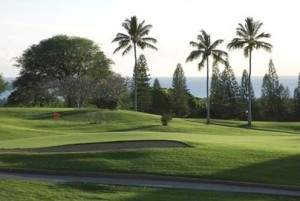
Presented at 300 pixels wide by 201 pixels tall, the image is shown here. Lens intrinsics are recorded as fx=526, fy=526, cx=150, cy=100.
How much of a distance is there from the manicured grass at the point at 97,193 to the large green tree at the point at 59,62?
7760 cm

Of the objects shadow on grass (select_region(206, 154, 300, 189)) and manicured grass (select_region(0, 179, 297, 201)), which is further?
shadow on grass (select_region(206, 154, 300, 189))

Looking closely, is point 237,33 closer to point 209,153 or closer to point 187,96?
point 209,153

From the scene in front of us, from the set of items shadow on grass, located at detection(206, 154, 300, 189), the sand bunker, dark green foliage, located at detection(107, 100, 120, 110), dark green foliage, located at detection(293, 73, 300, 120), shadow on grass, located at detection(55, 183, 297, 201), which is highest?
dark green foliage, located at detection(293, 73, 300, 120)

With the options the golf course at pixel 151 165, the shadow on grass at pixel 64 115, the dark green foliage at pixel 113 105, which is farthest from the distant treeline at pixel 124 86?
the golf course at pixel 151 165

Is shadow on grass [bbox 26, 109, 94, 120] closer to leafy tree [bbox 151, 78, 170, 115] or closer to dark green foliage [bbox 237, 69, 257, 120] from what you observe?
dark green foliage [bbox 237, 69, 257, 120]

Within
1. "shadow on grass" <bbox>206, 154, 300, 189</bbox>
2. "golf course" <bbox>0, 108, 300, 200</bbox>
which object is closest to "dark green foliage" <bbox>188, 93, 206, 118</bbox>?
"golf course" <bbox>0, 108, 300, 200</bbox>

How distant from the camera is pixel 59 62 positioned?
95.3 m

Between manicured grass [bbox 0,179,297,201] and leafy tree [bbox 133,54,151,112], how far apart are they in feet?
279

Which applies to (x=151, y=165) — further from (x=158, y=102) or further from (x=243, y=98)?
(x=158, y=102)

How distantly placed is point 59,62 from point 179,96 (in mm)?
23706

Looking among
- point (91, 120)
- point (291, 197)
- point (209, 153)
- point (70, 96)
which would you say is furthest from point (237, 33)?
point (291, 197)

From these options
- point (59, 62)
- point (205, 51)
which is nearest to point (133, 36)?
point (205, 51)

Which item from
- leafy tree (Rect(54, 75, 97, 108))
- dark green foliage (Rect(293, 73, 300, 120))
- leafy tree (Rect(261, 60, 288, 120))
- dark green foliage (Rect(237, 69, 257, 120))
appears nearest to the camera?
leafy tree (Rect(54, 75, 97, 108))

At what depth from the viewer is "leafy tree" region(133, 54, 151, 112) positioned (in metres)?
103
